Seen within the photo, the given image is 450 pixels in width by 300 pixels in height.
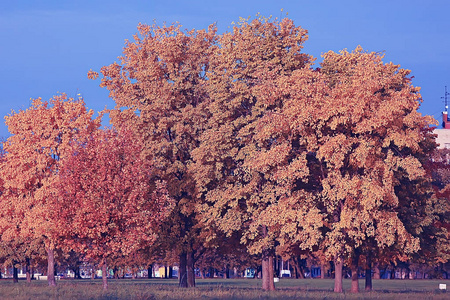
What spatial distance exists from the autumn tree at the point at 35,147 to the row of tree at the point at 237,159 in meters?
0.15

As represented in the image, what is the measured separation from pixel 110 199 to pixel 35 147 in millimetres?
15320

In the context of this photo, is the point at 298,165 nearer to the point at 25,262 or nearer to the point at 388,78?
the point at 388,78

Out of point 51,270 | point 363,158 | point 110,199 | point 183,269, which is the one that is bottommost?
point 51,270

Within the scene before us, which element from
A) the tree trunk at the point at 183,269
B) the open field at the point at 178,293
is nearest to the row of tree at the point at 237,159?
the tree trunk at the point at 183,269

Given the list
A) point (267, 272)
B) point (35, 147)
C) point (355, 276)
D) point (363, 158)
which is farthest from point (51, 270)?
point (363, 158)

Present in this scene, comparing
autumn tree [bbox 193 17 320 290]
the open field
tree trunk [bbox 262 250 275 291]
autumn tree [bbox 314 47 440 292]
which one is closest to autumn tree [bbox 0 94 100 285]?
the open field

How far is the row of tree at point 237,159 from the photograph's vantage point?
1725 inches

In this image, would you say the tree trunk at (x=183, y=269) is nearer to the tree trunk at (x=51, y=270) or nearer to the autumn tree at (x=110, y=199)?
the autumn tree at (x=110, y=199)

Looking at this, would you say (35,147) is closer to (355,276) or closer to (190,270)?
(190,270)

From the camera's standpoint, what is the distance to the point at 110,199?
1966 inches

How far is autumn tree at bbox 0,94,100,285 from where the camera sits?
61.7 metres

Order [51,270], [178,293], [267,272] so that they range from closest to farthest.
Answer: [178,293] → [267,272] → [51,270]

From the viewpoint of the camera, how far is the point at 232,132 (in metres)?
Result: 50.6

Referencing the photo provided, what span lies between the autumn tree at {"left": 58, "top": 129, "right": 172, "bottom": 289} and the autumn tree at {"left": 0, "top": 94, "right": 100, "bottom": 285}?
31.4 feet
